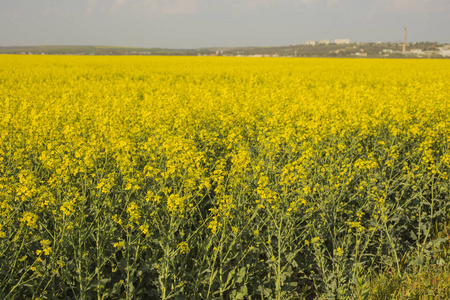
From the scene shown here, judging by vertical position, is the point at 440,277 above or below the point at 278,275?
below

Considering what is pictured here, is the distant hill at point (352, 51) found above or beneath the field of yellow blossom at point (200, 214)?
above

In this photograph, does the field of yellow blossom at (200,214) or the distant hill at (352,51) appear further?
the distant hill at (352,51)

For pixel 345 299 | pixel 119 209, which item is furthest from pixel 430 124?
pixel 119 209

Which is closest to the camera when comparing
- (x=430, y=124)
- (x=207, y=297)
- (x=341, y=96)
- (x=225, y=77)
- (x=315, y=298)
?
(x=207, y=297)

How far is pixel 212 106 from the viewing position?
270 inches

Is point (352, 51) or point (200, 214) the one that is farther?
point (352, 51)

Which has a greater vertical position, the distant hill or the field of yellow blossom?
the distant hill

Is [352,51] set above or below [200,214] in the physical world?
above

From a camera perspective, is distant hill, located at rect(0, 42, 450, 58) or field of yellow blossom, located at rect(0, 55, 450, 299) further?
distant hill, located at rect(0, 42, 450, 58)

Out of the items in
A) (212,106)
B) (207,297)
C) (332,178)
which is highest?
(212,106)

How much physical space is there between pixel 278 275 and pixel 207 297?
0.65m

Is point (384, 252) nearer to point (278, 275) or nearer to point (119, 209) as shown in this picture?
point (278, 275)

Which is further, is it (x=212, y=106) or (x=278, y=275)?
(x=212, y=106)

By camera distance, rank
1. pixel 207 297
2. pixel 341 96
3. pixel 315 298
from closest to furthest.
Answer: pixel 207 297 → pixel 315 298 → pixel 341 96
